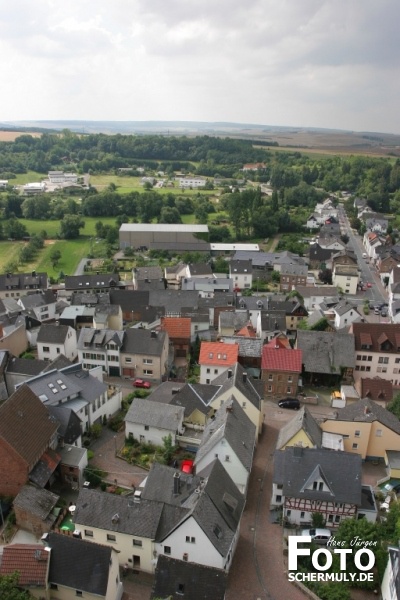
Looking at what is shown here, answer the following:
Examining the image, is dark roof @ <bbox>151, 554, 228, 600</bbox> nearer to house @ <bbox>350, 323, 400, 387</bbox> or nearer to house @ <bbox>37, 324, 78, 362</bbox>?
house @ <bbox>350, 323, 400, 387</bbox>

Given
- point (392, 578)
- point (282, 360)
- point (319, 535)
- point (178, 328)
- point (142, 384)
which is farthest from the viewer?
point (178, 328)

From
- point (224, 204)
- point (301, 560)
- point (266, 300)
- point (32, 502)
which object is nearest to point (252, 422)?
point (301, 560)

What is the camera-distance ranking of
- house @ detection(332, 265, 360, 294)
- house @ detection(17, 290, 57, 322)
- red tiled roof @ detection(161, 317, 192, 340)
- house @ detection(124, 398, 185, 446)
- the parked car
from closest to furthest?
Result: the parked car < house @ detection(124, 398, 185, 446) < red tiled roof @ detection(161, 317, 192, 340) < house @ detection(17, 290, 57, 322) < house @ detection(332, 265, 360, 294)

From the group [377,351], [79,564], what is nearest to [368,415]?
[377,351]

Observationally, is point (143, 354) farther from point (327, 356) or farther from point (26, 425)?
point (327, 356)

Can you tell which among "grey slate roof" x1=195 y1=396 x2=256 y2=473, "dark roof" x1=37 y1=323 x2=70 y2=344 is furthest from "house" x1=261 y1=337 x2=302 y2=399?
"dark roof" x1=37 y1=323 x2=70 y2=344
